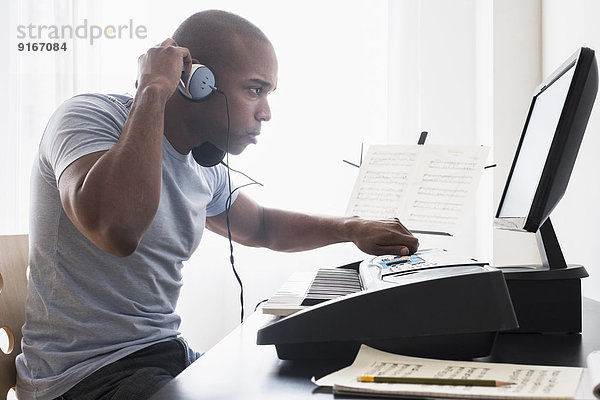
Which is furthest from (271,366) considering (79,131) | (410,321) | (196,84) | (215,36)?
(215,36)

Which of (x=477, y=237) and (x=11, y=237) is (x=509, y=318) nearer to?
(x=11, y=237)

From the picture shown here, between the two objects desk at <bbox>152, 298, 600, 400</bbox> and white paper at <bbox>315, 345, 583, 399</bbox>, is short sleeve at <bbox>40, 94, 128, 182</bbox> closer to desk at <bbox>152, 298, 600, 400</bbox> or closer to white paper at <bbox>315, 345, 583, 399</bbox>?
desk at <bbox>152, 298, 600, 400</bbox>

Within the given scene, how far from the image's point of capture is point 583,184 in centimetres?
135

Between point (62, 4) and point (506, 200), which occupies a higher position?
point (62, 4)

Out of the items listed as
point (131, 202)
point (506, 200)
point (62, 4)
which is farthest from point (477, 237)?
point (62, 4)

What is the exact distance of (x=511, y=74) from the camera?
1.87 meters

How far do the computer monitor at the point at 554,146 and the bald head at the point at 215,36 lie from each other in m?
0.63

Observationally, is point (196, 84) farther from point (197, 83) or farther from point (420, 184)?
point (420, 184)

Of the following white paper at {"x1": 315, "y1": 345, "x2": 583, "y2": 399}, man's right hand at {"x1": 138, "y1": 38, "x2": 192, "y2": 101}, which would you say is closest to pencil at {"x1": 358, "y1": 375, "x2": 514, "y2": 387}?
white paper at {"x1": 315, "y1": 345, "x2": 583, "y2": 399}

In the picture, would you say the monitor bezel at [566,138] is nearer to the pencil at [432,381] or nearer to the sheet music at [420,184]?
the pencil at [432,381]

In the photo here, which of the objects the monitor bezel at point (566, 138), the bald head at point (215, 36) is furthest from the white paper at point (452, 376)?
the bald head at point (215, 36)

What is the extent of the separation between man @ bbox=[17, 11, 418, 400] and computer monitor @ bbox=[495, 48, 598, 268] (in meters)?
0.27

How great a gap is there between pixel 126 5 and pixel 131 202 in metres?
1.87

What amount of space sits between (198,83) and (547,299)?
0.73 metres
